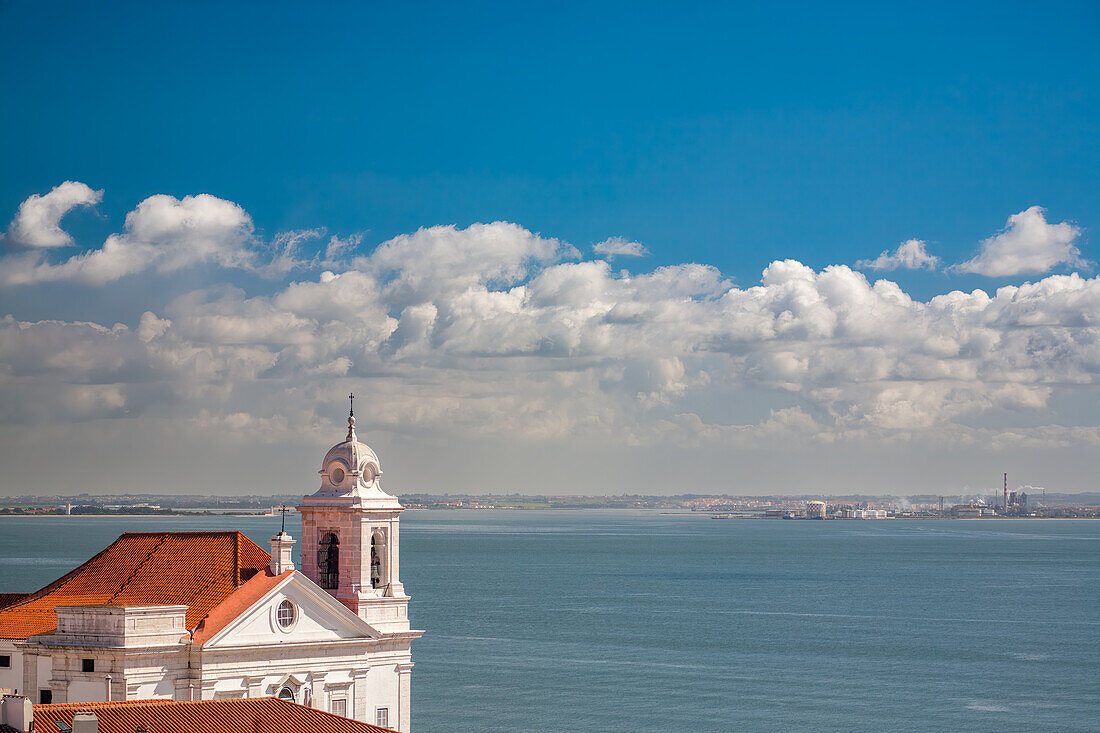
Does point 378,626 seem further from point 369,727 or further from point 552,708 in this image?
point 552,708

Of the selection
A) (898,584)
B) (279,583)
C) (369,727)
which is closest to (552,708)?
(279,583)

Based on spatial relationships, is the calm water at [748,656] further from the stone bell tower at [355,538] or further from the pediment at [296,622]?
the pediment at [296,622]

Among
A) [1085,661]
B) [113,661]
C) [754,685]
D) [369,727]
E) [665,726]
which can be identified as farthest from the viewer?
[1085,661]

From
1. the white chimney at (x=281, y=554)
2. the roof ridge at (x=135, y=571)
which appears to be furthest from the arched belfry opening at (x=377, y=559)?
the roof ridge at (x=135, y=571)

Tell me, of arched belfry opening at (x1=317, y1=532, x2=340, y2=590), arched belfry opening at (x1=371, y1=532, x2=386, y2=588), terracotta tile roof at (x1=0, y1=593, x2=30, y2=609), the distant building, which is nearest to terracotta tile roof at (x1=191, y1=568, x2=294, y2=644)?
arched belfry opening at (x1=317, y1=532, x2=340, y2=590)

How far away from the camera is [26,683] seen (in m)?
41.9

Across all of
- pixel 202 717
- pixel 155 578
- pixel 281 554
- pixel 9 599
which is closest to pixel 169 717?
pixel 202 717

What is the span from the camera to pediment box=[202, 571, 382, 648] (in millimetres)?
42719

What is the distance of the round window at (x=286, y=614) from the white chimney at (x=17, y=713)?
15.5 metres

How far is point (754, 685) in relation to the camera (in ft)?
289

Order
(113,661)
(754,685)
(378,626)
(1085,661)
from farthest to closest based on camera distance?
(1085,661) < (754,685) < (378,626) < (113,661)

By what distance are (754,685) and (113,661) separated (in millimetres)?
53979

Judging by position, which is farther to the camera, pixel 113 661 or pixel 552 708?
pixel 552 708

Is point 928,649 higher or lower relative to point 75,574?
lower
